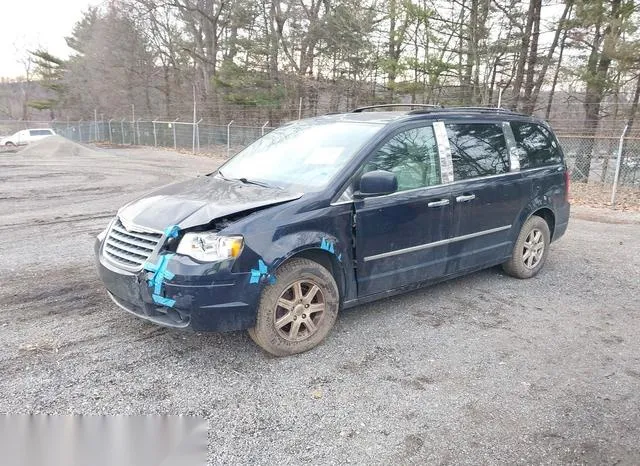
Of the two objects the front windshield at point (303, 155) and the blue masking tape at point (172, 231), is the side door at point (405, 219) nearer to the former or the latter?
the front windshield at point (303, 155)

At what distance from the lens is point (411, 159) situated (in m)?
4.14

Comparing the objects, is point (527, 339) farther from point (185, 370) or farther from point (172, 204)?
point (172, 204)

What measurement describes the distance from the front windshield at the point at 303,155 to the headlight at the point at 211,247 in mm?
784

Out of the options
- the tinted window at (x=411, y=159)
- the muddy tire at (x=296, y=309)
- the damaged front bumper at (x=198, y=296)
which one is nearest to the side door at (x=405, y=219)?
the tinted window at (x=411, y=159)

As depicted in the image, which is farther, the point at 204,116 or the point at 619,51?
the point at 204,116

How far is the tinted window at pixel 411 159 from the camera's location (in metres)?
3.94

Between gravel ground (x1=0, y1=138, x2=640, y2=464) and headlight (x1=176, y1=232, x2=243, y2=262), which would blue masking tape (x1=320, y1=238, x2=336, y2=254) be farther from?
gravel ground (x1=0, y1=138, x2=640, y2=464)

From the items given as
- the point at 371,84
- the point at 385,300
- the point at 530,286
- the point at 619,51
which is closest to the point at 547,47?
the point at 619,51

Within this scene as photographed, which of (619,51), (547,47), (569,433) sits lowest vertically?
(569,433)

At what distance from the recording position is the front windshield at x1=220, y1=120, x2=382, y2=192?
3805 millimetres

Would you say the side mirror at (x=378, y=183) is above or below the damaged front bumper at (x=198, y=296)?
above

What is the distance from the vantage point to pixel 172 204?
3.53m

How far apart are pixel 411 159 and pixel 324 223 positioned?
1144 mm

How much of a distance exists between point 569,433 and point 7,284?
5147mm
